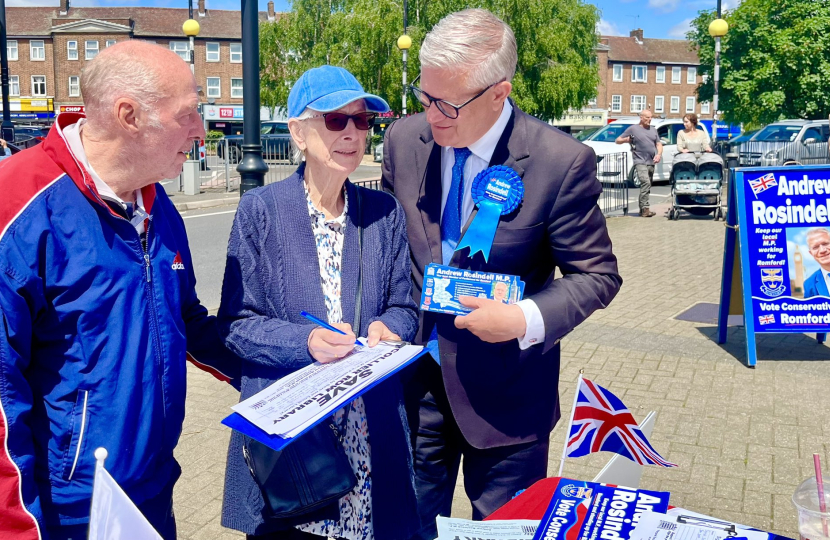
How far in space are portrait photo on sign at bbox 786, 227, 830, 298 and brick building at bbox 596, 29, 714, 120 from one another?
2771 inches

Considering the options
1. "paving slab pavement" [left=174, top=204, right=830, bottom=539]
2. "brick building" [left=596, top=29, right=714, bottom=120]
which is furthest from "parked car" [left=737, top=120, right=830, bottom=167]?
"brick building" [left=596, top=29, right=714, bottom=120]

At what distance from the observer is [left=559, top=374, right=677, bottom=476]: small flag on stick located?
2.48m

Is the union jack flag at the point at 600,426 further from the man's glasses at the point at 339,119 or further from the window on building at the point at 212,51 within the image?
the window on building at the point at 212,51

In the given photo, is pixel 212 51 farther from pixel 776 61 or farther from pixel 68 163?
pixel 68 163

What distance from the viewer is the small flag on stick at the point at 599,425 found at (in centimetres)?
248

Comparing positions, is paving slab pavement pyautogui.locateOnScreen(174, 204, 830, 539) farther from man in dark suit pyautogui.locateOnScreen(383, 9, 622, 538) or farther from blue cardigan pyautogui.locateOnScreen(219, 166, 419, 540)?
blue cardigan pyautogui.locateOnScreen(219, 166, 419, 540)

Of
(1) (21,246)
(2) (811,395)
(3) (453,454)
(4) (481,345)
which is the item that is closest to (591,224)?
(4) (481,345)

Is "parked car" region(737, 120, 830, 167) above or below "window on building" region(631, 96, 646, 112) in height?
below

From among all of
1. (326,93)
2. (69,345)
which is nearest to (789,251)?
(326,93)

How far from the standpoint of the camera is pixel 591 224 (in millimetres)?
2365

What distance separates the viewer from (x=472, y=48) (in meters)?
2.29

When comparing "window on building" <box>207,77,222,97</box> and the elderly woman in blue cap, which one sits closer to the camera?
the elderly woman in blue cap

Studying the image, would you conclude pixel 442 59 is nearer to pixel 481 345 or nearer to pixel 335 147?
pixel 335 147

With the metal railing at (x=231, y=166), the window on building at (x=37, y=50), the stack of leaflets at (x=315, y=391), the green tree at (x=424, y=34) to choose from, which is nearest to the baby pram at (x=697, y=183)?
the metal railing at (x=231, y=166)
